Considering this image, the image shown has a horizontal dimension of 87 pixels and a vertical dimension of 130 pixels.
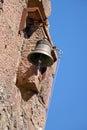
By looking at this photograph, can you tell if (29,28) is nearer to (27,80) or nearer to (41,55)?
(41,55)

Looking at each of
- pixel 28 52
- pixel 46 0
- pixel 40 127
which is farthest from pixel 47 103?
pixel 46 0

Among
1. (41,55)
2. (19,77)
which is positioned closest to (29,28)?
(41,55)

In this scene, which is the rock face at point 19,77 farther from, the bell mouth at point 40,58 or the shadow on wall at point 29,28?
the bell mouth at point 40,58

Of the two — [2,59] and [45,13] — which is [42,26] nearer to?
[45,13]

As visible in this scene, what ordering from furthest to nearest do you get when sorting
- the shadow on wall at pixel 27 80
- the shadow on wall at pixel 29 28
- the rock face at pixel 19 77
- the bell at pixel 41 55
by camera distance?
the shadow on wall at pixel 29 28 → the shadow on wall at pixel 27 80 → the bell at pixel 41 55 → the rock face at pixel 19 77

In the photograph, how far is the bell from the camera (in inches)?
264

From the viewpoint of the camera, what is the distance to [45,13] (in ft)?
24.6

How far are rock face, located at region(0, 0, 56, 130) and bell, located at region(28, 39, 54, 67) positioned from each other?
0.19 metres

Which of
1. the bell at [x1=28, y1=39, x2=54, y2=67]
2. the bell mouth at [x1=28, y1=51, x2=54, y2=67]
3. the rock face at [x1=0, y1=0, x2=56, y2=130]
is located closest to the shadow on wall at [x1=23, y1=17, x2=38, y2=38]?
the rock face at [x1=0, y1=0, x2=56, y2=130]

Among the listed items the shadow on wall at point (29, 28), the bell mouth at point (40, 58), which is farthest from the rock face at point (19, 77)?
the bell mouth at point (40, 58)

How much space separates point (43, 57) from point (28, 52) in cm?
31

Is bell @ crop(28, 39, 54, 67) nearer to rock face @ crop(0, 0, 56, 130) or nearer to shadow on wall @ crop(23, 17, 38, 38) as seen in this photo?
rock face @ crop(0, 0, 56, 130)

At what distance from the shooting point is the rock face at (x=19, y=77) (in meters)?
6.30

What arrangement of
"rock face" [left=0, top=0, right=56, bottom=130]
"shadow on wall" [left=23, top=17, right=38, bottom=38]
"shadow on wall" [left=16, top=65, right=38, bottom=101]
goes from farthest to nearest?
"shadow on wall" [left=23, top=17, right=38, bottom=38] < "shadow on wall" [left=16, top=65, right=38, bottom=101] < "rock face" [left=0, top=0, right=56, bottom=130]
